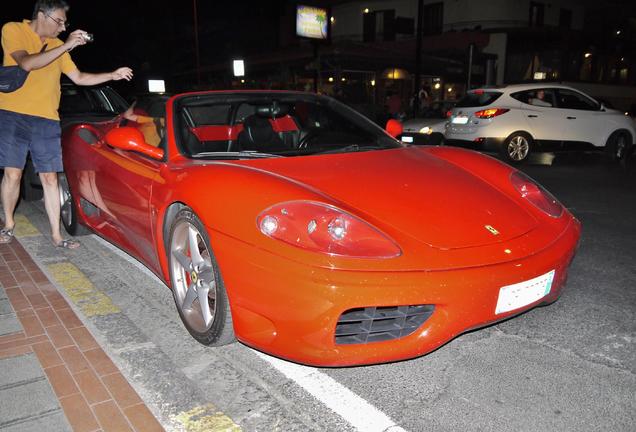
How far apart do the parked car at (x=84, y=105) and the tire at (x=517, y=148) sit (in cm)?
714

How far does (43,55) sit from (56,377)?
8.11 feet

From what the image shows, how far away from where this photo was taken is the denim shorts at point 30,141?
13.4 feet

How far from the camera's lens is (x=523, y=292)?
230 centimetres

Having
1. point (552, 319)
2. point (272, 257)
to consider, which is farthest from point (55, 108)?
point (552, 319)

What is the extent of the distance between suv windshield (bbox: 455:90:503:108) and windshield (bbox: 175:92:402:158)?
23.7ft

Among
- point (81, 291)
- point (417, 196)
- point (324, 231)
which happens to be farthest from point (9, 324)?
point (417, 196)

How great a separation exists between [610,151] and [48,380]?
11411 mm

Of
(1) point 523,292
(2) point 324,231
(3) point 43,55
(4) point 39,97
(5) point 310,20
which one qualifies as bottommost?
(1) point 523,292

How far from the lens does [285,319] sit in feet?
6.94

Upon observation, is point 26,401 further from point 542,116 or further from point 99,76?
point 542,116

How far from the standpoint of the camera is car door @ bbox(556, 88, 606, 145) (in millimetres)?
10328

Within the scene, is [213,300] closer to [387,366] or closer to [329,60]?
[387,366]

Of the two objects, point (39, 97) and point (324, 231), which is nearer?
point (324, 231)

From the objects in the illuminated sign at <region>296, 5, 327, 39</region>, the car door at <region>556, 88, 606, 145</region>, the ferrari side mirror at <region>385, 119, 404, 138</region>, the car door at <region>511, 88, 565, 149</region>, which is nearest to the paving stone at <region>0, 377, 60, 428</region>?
the ferrari side mirror at <region>385, 119, 404, 138</region>
